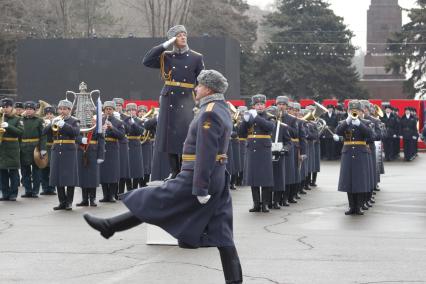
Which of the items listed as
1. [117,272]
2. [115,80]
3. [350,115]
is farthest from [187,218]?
[115,80]

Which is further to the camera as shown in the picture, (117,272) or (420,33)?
(420,33)

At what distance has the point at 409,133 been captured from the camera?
34.0 metres

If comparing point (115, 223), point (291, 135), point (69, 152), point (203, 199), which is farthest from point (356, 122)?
point (115, 223)

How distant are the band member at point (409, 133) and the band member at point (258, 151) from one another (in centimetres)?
1845

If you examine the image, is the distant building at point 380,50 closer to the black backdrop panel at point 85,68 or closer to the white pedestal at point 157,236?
the black backdrop panel at point 85,68

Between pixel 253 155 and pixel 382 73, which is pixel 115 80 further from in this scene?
pixel 382 73

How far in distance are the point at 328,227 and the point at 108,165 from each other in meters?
5.54

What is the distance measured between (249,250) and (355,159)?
5054mm

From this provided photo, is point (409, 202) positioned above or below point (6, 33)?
below

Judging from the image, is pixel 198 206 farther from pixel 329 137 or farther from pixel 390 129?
pixel 390 129

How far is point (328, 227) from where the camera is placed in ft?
46.4

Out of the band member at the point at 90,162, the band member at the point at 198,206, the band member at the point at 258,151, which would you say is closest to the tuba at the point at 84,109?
the band member at the point at 90,162

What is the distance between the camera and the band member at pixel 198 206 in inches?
327

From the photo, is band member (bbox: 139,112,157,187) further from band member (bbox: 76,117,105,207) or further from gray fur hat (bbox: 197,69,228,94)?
gray fur hat (bbox: 197,69,228,94)
